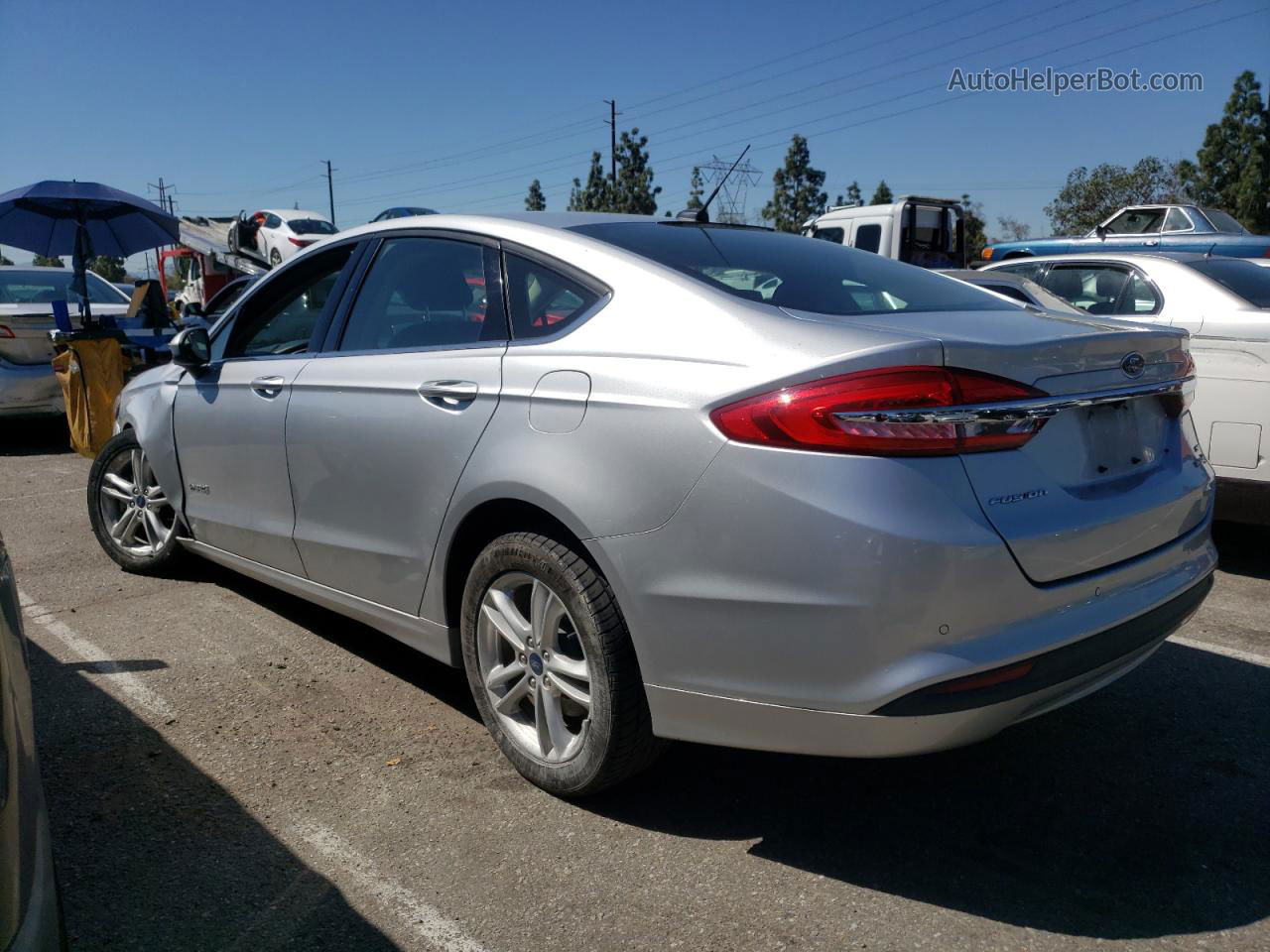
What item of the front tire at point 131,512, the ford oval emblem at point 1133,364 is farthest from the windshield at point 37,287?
the ford oval emblem at point 1133,364

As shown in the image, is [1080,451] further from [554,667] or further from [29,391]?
[29,391]

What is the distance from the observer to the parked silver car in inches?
55.6

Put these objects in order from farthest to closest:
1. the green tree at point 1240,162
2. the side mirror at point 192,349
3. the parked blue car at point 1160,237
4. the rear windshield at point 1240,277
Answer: the green tree at point 1240,162 < the parked blue car at point 1160,237 < the rear windshield at point 1240,277 < the side mirror at point 192,349

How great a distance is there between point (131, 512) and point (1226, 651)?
4934 millimetres

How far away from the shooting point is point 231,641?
13.8 feet

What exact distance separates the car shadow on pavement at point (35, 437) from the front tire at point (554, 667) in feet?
25.5

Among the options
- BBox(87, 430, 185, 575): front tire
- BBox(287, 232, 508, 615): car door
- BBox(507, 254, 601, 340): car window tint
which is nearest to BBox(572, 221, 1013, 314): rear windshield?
BBox(507, 254, 601, 340): car window tint

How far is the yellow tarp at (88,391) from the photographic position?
7.22 metres

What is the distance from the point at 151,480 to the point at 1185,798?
4.43 meters

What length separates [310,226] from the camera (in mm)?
24703

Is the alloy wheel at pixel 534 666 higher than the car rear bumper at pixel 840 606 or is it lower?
lower

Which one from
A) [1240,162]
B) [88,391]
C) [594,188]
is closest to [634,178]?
[594,188]

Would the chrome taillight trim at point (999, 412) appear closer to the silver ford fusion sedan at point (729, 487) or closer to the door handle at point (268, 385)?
the silver ford fusion sedan at point (729, 487)

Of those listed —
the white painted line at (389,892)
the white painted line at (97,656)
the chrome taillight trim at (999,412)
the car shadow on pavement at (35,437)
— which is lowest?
the white painted line at (389,892)
